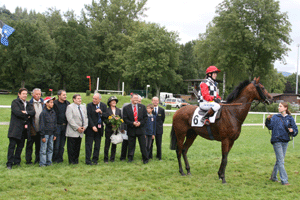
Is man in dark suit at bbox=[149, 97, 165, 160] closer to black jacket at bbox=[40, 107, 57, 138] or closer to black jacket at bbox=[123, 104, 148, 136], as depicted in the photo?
black jacket at bbox=[123, 104, 148, 136]

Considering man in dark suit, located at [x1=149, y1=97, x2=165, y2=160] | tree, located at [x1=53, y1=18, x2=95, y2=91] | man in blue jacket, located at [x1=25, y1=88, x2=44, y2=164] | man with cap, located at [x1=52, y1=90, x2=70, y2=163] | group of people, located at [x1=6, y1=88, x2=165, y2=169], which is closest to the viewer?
group of people, located at [x1=6, y1=88, x2=165, y2=169]

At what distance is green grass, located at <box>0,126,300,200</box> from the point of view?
178 inches

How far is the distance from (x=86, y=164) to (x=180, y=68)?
164ft

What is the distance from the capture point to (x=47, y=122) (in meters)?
6.14

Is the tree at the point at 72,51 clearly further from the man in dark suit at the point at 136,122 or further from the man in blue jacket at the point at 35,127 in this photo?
the man in dark suit at the point at 136,122

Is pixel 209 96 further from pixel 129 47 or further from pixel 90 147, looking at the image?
pixel 129 47

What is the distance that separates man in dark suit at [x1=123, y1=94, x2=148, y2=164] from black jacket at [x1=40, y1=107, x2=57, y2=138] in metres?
1.93

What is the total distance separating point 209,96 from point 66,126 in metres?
3.87

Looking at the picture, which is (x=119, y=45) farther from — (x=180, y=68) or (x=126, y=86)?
(x=180, y=68)

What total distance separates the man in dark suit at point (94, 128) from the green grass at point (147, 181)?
0.94 feet

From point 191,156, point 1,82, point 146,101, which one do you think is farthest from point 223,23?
point 1,82

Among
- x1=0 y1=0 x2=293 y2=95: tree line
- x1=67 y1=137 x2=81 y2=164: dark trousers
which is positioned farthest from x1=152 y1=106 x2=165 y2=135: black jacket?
x1=0 y1=0 x2=293 y2=95: tree line

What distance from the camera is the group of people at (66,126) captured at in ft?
19.9

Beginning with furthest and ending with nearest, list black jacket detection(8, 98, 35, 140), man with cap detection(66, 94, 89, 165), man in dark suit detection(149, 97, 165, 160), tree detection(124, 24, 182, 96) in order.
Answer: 1. tree detection(124, 24, 182, 96)
2. man in dark suit detection(149, 97, 165, 160)
3. man with cap detection(66, 94, 89, 165)
4. black jacket detection(8, 98, 35, 140)
